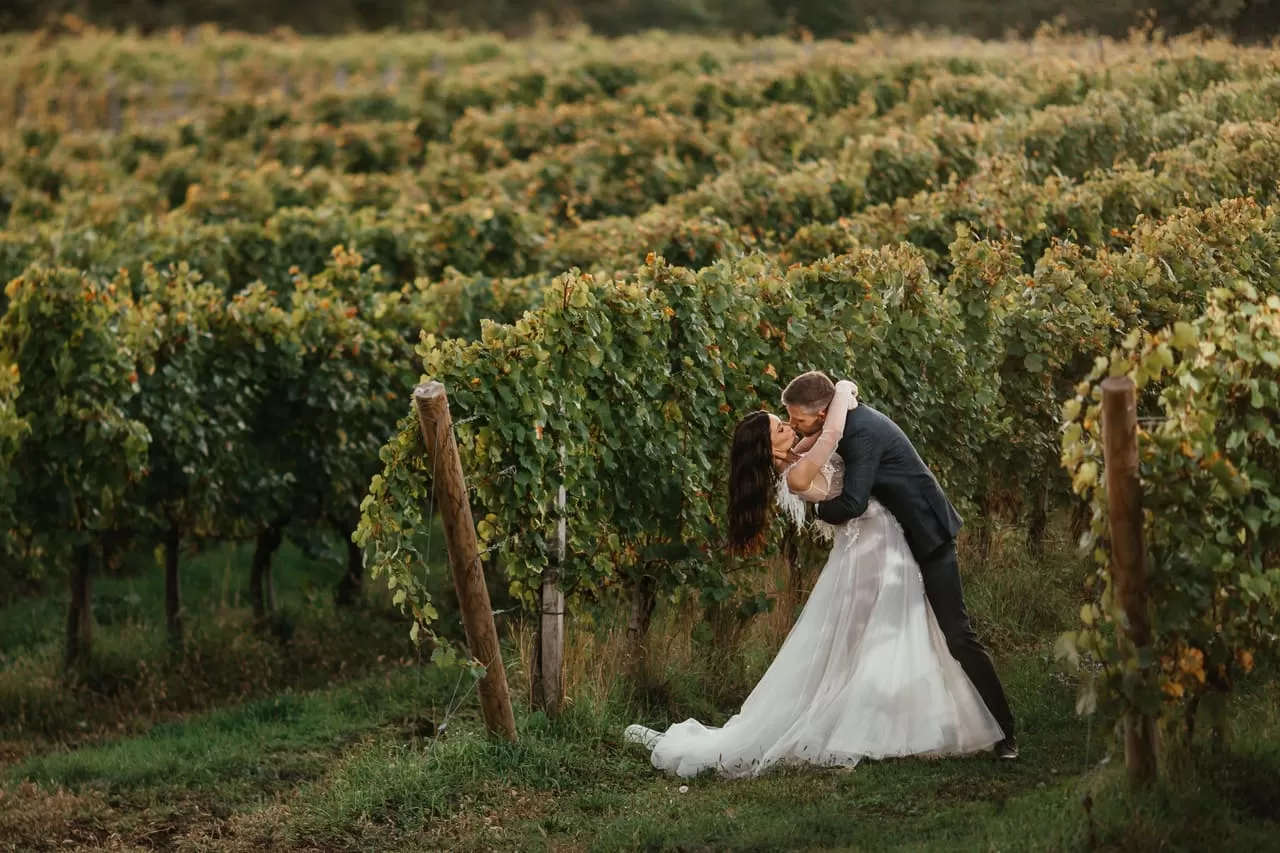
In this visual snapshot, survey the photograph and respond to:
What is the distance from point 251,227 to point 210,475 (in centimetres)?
424

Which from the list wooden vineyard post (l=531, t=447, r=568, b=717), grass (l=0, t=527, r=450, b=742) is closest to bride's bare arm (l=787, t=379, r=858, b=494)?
wooden vineyard post (l=531, t=447, r=568, b=717)

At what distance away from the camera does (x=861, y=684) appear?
7336 millimetres

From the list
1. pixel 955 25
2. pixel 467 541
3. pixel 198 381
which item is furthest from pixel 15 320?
pixel 955 25

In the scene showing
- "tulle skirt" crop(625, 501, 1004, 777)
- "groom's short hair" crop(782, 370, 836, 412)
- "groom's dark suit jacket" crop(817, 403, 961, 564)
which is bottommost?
"tulle skirt" crop(625, 501, 1004, 777)

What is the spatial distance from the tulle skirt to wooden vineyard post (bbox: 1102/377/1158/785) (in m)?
0.97

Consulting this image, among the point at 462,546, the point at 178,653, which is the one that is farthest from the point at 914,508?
the point at 178,653

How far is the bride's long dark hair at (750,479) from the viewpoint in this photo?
7.53m

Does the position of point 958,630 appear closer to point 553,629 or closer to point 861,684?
point 861,684

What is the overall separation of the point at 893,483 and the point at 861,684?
94 centimetres

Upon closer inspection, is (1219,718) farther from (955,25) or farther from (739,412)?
(955,25)

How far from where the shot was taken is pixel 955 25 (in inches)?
992

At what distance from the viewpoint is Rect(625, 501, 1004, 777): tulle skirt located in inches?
286

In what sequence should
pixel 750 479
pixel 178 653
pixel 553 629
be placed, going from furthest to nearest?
pixel 178 653
pixel 553 629
pixel 750 479

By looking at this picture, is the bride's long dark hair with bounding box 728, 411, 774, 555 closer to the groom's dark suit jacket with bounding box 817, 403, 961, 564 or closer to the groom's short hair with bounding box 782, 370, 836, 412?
the groom's short hair with bounding box 782, 370, 836, 412
